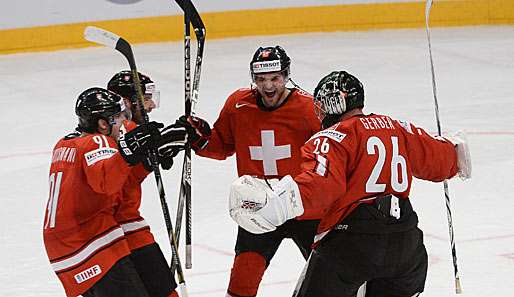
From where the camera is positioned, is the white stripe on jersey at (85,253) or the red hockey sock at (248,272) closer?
the white stripe on jersey at (85,253)

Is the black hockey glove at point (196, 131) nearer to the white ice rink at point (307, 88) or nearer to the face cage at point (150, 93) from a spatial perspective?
the face cage at point (150, 93)

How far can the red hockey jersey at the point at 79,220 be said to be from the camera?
388 cm

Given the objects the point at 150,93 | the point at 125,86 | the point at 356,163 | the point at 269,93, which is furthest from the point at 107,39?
the point at 356,163

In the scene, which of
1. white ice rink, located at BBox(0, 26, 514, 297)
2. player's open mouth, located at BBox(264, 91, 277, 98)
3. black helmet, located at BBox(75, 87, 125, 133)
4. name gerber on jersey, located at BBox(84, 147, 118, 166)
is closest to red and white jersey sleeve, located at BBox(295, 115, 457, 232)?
name gerber on jersey, located at BBox(84, 147, 118, 166)

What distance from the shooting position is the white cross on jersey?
15.1 ft

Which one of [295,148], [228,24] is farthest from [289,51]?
[295,148]

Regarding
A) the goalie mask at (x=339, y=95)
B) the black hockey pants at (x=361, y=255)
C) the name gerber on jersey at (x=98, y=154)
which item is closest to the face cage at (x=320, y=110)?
the goalie mask at (x=339, y=95)

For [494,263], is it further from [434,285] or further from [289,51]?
[289,51]

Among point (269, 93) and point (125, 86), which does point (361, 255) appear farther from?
point (125, 86)

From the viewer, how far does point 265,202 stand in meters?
3.43

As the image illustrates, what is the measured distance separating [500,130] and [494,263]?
2914 mm

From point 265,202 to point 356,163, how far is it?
373mm

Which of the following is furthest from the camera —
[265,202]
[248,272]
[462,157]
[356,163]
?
[248,272]

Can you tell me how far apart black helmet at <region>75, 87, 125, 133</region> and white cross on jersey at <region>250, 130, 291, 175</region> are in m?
0.75
